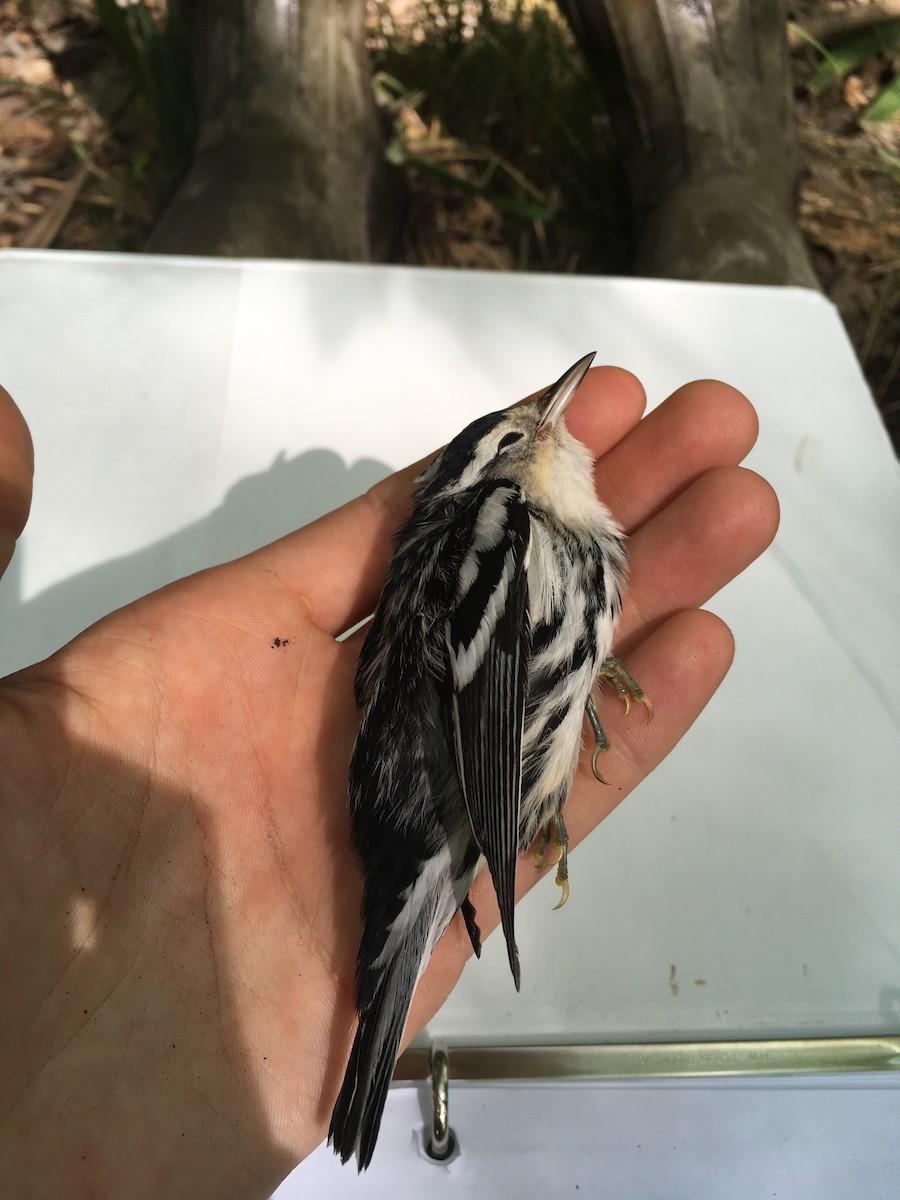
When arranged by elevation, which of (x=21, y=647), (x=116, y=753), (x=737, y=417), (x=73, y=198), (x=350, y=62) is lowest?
(x=21, y=647)

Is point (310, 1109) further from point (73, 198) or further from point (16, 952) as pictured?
point (73, 198)

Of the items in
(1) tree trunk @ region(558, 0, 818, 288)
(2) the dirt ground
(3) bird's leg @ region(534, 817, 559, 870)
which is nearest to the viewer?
(3) bird's leg @ region(534, 817, 559, 870)

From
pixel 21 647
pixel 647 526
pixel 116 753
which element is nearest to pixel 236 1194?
pixel 116 753

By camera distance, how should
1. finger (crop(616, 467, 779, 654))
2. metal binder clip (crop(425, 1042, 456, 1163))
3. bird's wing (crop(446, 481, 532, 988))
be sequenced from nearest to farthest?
bird's wing (crop(446, 481, 532, 988)) < metal binder clip (crop(425, 1042, 456, 1163)) < finger (crop(616, 467, 779, 654))

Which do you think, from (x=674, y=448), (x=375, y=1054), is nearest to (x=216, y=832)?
(x=375, y=1054)

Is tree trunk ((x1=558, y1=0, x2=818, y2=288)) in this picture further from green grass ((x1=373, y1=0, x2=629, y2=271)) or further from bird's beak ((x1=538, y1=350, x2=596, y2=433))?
bird's beak ((x1=538, y1=350, x2=596, y2=433))

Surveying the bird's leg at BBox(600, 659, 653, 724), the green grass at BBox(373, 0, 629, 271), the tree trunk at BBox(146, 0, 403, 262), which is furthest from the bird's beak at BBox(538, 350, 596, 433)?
the green grass at BBox(373, 0, 629, 271)

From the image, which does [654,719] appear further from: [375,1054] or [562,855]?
[375,1054]
